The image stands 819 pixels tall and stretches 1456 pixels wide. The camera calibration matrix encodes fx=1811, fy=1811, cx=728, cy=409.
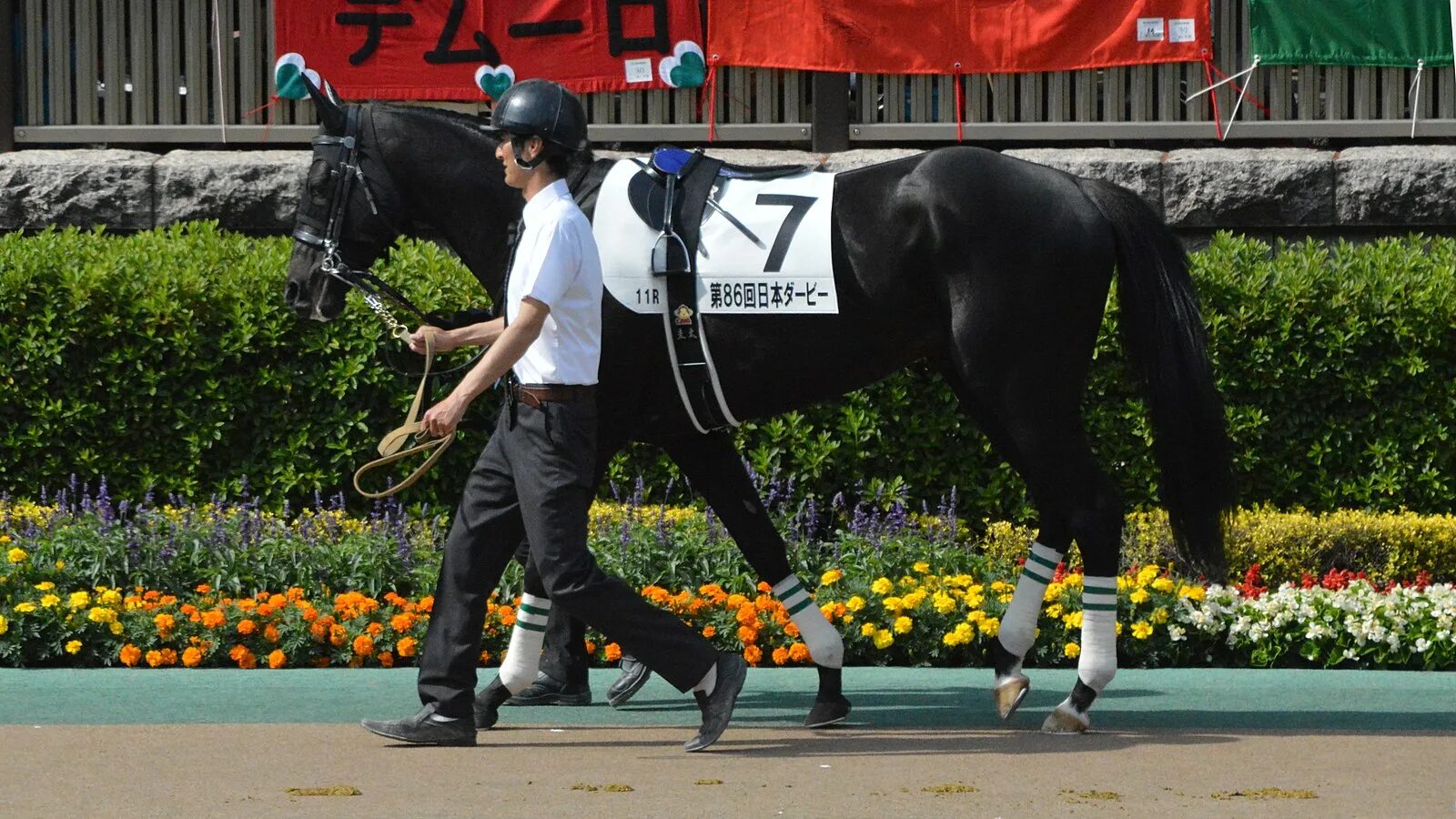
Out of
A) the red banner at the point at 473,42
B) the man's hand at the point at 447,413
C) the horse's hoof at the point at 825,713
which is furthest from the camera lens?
the red banner at the point at 473,42

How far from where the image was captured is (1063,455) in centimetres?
548

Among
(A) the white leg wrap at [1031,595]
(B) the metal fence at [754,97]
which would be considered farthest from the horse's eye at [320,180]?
(B) the metal fence at [754,97]

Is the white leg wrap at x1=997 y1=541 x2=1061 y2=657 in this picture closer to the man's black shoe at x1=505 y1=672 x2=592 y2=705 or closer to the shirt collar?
the man's black shoe at x1=505 y1=672 x2=592 y2=705

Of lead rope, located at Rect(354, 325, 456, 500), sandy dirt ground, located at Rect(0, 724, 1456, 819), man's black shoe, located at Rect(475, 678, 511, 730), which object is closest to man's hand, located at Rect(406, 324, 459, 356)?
lead rope, located at Rect(354, 325, 456, 500)

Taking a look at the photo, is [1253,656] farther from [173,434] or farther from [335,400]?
[173,434]

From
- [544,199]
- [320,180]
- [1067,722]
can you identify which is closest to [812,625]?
[1067,722]

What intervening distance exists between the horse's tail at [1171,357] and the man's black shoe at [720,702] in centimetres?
159

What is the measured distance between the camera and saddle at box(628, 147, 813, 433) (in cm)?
A: 549

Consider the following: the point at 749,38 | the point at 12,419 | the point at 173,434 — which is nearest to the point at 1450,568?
the point at 749,38

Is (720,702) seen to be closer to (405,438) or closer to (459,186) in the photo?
(405,438)

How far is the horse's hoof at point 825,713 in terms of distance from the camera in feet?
18.3

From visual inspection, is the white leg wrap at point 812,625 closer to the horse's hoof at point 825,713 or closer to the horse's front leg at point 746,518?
the horse's front leg at point 746,518

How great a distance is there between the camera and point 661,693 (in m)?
6.17

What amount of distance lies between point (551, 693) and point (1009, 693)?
148cm
